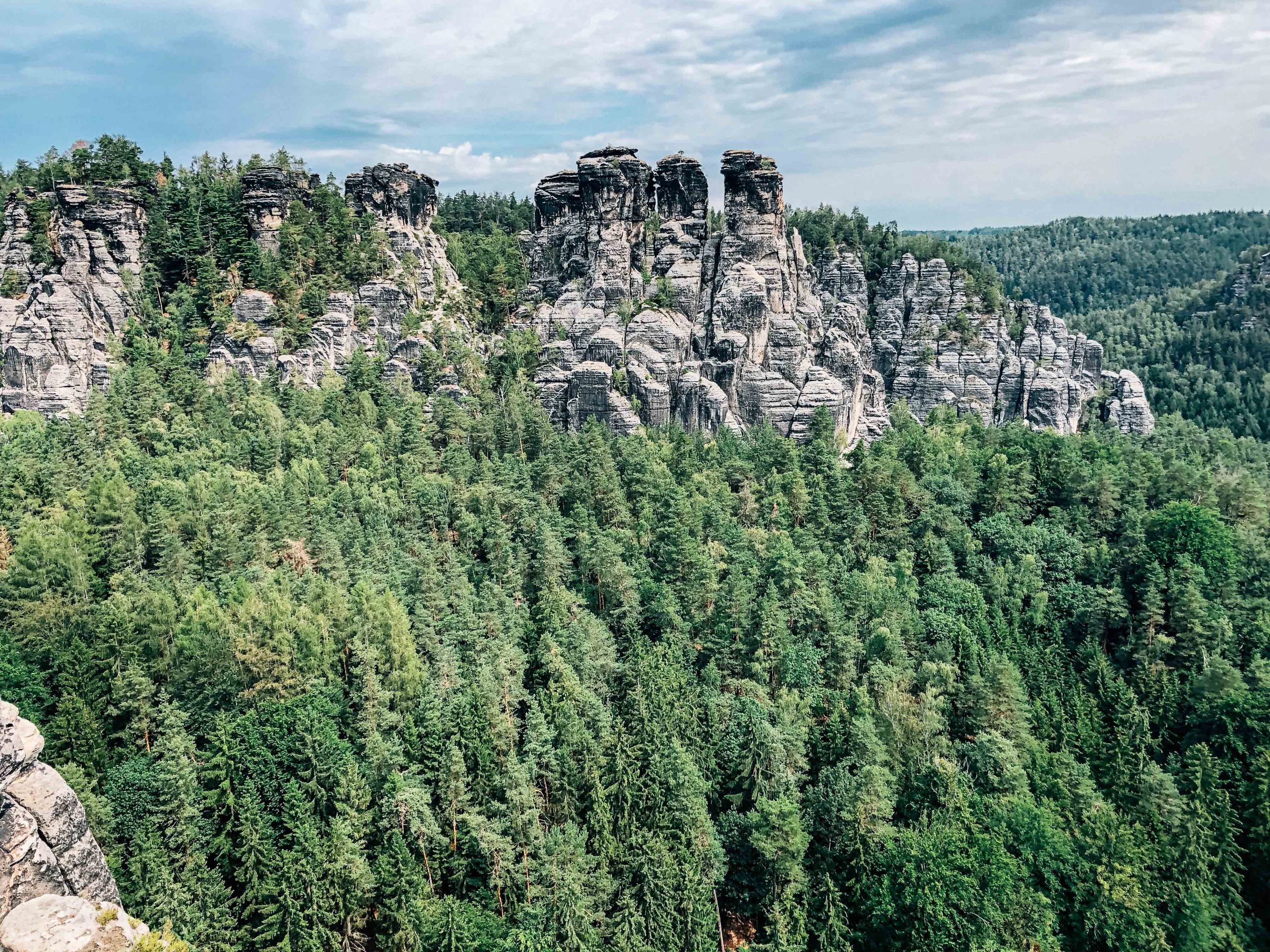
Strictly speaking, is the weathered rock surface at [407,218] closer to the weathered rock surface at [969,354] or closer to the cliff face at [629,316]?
the cliff face at [629,316]

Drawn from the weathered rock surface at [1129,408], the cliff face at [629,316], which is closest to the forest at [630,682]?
the cliff face at [629,316]

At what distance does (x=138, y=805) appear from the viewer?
2903 cm

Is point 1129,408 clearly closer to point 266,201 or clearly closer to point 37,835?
point 266,201

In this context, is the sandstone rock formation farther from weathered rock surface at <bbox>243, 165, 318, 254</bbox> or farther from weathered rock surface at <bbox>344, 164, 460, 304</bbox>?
weathered rock surface at <bbox>344, 164, 460, 304</bbox>

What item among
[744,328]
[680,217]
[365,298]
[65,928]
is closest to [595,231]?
[680,217]

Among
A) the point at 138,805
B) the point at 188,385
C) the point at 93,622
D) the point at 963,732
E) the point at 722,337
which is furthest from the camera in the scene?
the point at 722,337

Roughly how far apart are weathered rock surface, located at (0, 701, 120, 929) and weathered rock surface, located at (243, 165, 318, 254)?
70078 millimetres

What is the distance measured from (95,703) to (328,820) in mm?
11608

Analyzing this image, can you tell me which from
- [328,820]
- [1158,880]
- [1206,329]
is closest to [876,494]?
[1158,880]

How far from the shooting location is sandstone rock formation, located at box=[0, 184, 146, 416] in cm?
7225

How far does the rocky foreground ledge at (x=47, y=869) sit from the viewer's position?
1994cm

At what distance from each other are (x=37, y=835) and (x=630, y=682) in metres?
25.2

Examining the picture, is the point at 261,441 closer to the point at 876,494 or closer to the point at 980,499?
the point at 876,494

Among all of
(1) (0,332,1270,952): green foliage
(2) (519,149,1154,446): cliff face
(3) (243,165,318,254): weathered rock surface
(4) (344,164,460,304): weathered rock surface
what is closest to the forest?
(1) (0,332,1270,952): green foliage
